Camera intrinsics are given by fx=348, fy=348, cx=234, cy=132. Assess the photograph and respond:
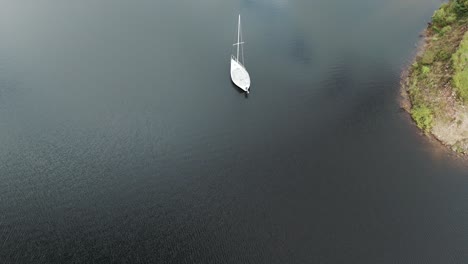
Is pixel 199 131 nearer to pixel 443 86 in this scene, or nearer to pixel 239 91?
pixel 239 91

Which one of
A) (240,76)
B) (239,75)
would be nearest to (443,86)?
(240,76)

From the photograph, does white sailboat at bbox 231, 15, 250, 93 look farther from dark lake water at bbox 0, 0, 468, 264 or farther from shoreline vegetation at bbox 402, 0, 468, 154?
shoreline vegetation at bbox 402, 0, 468, 154

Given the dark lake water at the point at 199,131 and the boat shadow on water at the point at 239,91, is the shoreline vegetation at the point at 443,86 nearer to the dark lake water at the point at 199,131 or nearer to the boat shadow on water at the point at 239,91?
the dark lake water at the point at 199,131

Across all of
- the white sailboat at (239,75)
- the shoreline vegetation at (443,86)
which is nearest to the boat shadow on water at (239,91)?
the white sailboat at (239,75)

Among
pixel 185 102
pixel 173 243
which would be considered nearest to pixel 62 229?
pixel 173 243

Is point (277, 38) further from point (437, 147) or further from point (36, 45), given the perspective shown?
point (36, 45)

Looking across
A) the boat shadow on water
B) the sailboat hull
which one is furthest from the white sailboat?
the boat shadow on water
